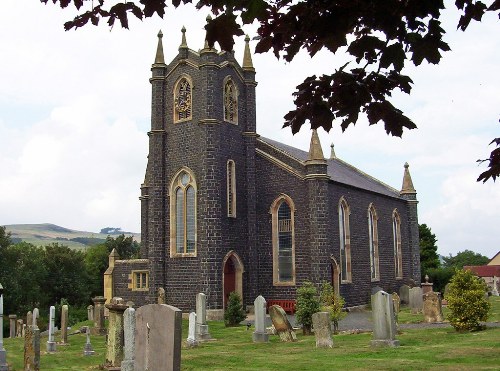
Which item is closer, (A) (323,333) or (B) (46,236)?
(A) (323,333)

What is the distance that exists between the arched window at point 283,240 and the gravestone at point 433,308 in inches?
322

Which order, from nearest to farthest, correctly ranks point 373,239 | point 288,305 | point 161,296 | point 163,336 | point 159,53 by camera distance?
point 163,336 → point 161,296 → point 288,305 → point 159,53 → point 373,239

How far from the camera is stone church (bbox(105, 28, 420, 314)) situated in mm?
28531

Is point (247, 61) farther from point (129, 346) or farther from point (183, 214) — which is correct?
point (129, 346)

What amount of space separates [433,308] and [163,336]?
51.4ft

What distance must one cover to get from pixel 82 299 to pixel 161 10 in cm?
5697

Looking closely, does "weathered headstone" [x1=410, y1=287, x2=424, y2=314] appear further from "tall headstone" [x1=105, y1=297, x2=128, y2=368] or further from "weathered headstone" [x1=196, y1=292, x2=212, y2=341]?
"tall headstone" [x1=105, y1=297, x2=128, y2=368]

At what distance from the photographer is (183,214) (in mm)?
29656

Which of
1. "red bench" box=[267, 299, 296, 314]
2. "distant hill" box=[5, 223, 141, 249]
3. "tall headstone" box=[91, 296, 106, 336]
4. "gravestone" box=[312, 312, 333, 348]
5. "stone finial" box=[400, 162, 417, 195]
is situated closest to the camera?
"gravestone" box=[312, 312, 333, 348]

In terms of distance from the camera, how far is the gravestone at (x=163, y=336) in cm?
953

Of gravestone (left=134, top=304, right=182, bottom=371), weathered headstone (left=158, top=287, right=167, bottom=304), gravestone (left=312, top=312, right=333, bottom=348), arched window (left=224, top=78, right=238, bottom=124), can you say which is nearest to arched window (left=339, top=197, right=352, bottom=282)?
Answer: arched window (left=224, top=78, right=238, bottom=124)

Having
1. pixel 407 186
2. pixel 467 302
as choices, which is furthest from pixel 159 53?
pixel 467 302

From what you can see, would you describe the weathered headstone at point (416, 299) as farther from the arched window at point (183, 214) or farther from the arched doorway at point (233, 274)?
the arched window at point (183, 214)

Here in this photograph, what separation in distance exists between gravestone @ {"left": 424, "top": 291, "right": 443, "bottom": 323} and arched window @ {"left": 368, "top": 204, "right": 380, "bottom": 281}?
1261cm
